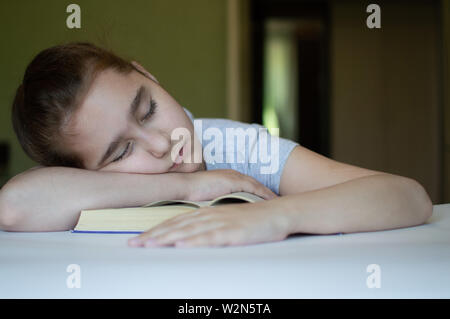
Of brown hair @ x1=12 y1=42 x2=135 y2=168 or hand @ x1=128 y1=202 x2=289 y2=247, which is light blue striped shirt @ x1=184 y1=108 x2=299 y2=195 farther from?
hand @ x1=128 y1=202 x2=289 y2=247

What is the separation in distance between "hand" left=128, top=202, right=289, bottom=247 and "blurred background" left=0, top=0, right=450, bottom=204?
2.53 ft

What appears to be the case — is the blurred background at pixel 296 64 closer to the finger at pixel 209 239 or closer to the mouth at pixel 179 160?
the mouth at pixel 179 160

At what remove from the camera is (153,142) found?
0.88 m

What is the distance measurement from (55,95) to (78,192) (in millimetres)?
200

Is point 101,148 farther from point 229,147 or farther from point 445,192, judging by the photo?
point 445,192

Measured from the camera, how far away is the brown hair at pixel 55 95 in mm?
880

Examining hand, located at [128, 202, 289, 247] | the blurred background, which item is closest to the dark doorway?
the blurred background

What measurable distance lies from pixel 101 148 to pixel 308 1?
3.81 meters

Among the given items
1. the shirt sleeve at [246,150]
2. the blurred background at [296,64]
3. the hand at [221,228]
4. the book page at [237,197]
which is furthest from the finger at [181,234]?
the blurred background at [296,64]

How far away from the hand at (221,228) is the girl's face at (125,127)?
30cm

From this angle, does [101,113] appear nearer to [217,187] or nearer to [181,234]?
[217,187]

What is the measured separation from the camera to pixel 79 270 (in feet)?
1.60

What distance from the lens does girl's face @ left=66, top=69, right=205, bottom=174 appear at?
0.87 metres

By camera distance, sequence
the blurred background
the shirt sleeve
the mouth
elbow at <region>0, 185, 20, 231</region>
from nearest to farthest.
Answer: elbow at <region>0, 185, 20, 231</region> < the mouth < the shirt sleeve < the blurred background
